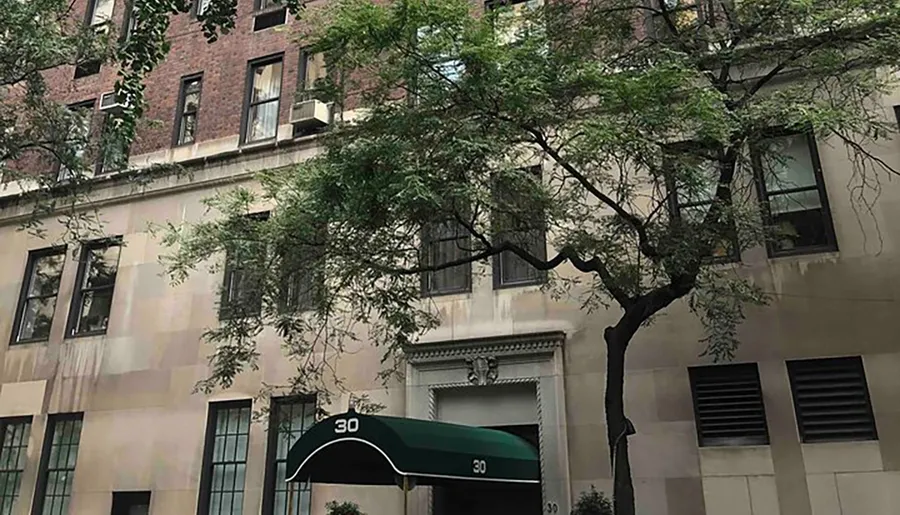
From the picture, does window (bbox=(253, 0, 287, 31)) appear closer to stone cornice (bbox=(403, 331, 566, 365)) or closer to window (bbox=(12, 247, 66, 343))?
window (bbox=(12, 247, 66, 343))

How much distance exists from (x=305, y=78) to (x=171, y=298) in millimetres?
5787

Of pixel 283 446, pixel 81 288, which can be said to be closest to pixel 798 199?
pixel 283 446

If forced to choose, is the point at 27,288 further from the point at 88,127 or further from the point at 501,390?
the point at 501,390

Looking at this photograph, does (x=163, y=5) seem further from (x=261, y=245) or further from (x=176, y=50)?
(x=176, y=50)

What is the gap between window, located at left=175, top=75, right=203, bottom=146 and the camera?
17297 mm

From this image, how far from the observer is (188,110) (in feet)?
57.9

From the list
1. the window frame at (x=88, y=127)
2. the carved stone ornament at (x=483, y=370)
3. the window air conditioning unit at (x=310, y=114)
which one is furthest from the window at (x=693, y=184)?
the window frame at (x=88, y=127)

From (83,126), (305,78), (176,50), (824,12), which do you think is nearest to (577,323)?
(824,12)

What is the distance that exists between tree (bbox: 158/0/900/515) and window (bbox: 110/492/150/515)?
5.27 meters

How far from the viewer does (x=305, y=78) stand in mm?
16594

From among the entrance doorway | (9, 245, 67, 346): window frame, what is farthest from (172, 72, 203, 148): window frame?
the entrance doorway

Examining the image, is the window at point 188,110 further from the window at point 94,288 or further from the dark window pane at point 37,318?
the dark window pane at point 37,318

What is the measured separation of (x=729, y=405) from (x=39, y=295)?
50.6ft

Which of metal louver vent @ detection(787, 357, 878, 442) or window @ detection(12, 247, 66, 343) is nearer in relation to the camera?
metal louver vent @ detection(787, 357, 878, 442)
